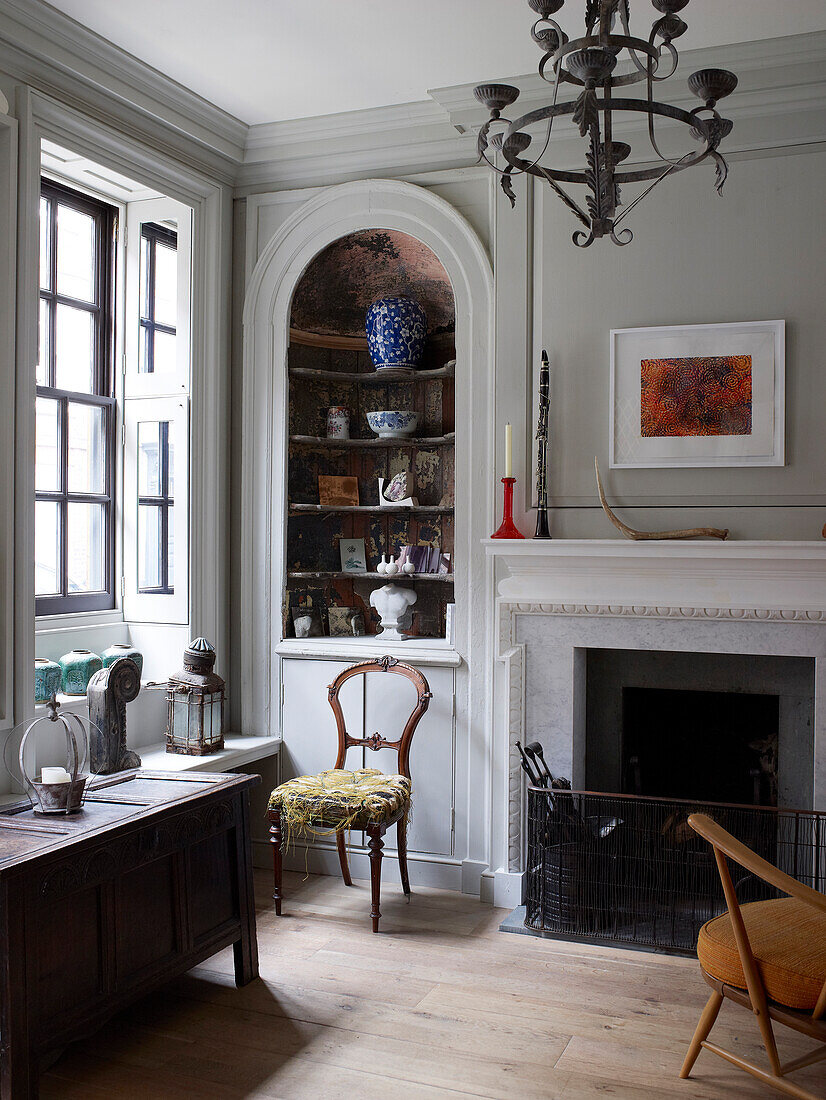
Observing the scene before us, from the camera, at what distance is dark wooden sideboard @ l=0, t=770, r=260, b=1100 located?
2.39 m

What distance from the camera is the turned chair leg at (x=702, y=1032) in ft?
8.79

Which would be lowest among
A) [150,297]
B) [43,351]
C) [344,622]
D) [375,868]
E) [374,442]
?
[375,868]

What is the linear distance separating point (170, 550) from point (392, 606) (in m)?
1.04

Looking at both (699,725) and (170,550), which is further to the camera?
(170,550)

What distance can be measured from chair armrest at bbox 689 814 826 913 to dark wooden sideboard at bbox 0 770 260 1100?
60.4 inches

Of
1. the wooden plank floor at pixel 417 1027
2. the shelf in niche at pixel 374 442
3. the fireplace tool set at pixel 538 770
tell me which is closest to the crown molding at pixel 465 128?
the shelf in niche at pixel 374 442

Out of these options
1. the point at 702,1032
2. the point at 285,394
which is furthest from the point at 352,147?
the point at 702,1032

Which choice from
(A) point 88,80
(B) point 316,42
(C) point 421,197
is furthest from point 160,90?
(C) point 421,197

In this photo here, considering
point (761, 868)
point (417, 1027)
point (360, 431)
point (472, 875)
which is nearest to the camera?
point (761, 868)

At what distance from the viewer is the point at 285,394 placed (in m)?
4.50

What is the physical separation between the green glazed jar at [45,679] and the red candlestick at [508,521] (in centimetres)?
181

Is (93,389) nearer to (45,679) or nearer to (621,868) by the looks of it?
(45,679)

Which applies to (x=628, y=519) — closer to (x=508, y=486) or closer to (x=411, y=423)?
(x=508, y=486)

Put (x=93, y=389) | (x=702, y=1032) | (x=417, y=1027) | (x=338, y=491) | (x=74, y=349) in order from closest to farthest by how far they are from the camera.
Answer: (x=702, y=1032) → (x=417, y=1027) → (x=74, y=349) → (x=93, y=389) → (x=338, y=491)
